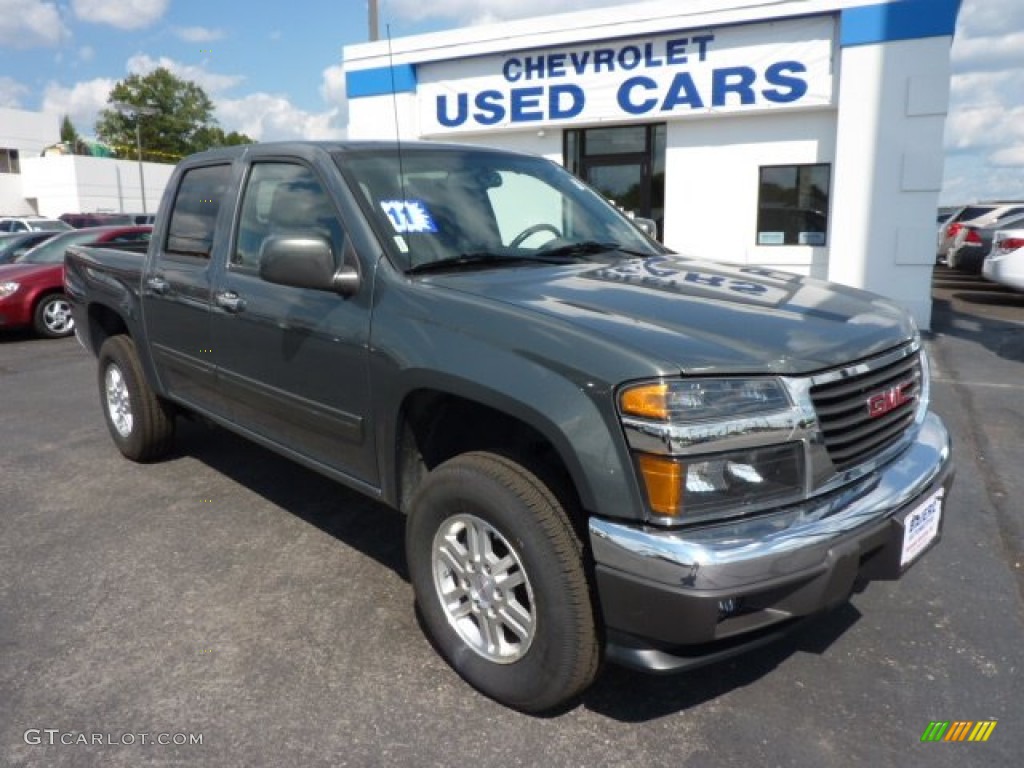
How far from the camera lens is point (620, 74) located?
1210cm

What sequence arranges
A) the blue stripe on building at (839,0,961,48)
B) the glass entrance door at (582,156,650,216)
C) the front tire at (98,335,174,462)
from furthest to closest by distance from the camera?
1. the glass entrance door at (582,156,650,216)
2. the blue stripe on building at (839,0,961,48)
3. the front tire at (98,335,174,462)

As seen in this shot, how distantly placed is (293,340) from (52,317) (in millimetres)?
9426

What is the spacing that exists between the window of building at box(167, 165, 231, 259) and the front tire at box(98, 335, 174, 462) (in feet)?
3.10

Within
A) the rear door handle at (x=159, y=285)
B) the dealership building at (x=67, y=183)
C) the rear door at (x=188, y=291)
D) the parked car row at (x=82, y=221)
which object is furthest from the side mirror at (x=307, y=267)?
the dealership building at (x=67, y=183)

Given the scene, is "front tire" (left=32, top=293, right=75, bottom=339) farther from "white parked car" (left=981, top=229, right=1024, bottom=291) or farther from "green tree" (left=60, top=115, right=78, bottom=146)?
"green tree" (left=60, top=115, right=78, bottom=146)

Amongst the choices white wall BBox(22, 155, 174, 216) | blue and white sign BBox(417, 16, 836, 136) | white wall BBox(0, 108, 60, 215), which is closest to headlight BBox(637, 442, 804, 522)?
blue and white sign BBox(417, 16, 836, 136)

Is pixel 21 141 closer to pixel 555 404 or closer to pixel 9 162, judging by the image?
pixel 9 162

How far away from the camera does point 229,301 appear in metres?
3.67

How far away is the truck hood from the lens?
2.28m

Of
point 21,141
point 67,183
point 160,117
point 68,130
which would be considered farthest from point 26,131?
point 68,130

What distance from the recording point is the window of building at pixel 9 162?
2009 inches

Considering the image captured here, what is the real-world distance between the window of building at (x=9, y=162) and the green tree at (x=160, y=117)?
88.2ft

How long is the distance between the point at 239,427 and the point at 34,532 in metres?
1.27

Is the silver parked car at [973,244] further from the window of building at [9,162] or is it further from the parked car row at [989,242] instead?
the window of building at [9,162]
